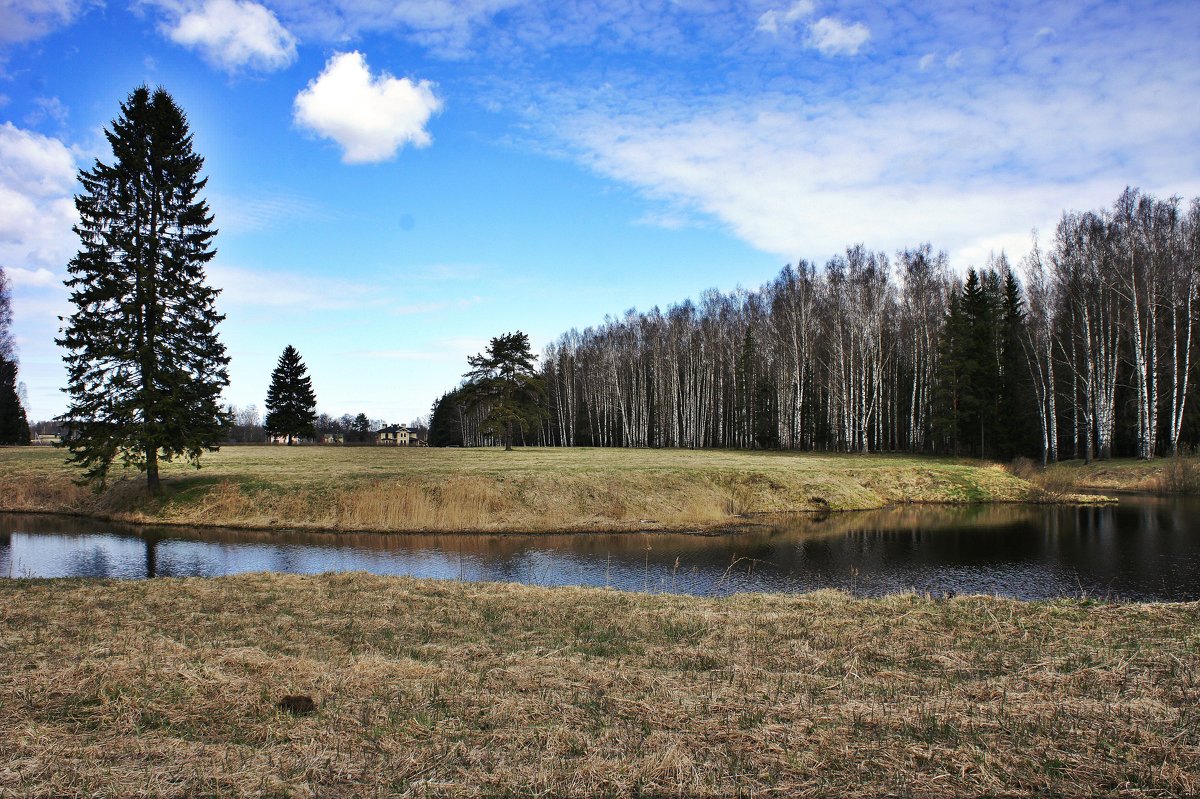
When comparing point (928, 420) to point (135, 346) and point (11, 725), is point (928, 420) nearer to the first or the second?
point (135, 346)

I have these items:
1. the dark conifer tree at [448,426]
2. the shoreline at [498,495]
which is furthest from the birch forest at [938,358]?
the dark conifer tree at [448,426]

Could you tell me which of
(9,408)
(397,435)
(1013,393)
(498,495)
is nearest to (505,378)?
(498,495)

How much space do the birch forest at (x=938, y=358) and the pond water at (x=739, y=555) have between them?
710 inches

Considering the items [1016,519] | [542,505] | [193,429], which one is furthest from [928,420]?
[193,429]

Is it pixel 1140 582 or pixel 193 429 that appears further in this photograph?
pixel 193 429

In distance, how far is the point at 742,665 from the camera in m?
7.57

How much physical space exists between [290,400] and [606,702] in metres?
84.6

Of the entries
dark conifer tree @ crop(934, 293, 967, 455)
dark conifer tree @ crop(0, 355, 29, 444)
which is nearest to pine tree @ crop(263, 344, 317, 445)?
dark conifer tree @ crop(0, 355, 29, 444)

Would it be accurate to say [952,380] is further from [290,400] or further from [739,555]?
[290,400]

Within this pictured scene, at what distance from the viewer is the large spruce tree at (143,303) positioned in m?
29.2

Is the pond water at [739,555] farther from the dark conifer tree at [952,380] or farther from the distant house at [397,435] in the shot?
the distant house at [397,435]

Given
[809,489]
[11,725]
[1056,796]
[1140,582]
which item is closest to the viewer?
[1056,796]

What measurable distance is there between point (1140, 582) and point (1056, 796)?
17854 mm

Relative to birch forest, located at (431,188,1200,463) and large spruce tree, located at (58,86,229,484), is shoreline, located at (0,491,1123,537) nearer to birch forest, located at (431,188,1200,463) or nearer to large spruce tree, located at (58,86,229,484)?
large spruce tree, located at (58,86,229,484)
